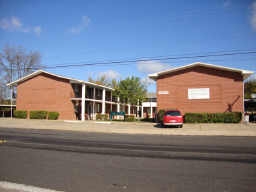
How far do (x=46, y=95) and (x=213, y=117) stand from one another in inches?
883

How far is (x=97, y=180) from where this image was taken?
523cm

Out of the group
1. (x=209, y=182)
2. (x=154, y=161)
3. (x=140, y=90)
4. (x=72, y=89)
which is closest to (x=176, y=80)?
(x=140, y=90)

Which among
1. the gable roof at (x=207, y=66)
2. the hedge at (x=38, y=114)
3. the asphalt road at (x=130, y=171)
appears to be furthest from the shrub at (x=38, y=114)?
the asphalt road at (x=130, y=171)

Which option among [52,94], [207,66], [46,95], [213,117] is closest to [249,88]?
[207,66]

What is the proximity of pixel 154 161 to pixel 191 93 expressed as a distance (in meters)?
19.2

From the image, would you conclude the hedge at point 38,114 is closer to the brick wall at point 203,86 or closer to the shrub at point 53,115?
the shrub at point 53,115

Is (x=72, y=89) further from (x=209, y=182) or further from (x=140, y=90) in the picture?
(x=209, y=182)

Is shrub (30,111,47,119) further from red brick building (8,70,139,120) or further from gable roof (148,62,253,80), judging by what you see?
gable roof (148,62,253,80)

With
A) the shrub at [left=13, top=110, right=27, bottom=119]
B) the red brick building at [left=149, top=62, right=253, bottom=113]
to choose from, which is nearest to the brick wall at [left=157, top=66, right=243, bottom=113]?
the red brick building at [left=149, top=62, right=253, bottom=113]

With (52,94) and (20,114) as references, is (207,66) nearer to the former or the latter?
(52,94)

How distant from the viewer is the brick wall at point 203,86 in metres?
24.0

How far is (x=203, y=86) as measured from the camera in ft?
82.1

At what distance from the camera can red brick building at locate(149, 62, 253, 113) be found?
944 inches

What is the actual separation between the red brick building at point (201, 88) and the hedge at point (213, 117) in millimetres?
1786
